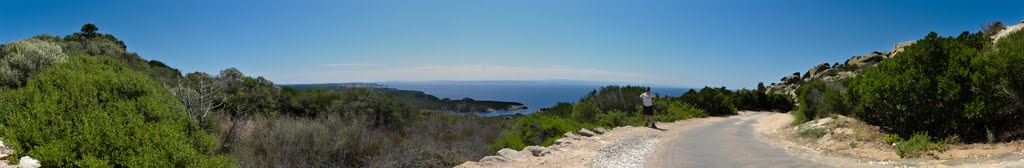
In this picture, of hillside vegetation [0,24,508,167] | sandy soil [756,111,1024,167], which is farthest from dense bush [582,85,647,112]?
sandy soil [756,111,1024,167]

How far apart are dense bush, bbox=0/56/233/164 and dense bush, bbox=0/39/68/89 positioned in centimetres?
1164

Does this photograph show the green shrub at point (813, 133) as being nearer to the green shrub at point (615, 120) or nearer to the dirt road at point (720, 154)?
the dirt road at point (720, 154)

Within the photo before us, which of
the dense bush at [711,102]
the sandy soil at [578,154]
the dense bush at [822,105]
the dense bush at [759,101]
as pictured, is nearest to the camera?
the sandy soil at [578,154]

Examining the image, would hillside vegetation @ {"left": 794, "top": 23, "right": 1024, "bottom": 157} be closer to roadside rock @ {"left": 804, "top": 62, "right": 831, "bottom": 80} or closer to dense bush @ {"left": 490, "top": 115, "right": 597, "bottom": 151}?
dense bush @ {"left": 490, "top": 115, "right": 597, "bottom": 151}

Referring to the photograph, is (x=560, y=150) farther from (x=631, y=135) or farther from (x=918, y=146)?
(x=918, y=146)

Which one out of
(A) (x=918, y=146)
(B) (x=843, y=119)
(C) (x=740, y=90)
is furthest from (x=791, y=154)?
(C) (x=740, y=90)

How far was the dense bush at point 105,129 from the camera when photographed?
21.2 ft

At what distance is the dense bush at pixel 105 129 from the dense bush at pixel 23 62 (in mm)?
11642

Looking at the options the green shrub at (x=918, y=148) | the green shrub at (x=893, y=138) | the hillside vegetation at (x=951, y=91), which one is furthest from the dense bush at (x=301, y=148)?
the green shrub at (x=893, y=138)

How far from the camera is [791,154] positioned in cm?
880

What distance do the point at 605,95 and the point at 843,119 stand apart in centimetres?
1330

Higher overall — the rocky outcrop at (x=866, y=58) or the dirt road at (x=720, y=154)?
the rocky outcrop at (x=866, y=58)

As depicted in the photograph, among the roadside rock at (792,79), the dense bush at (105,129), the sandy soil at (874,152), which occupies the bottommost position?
the sandy soil at (874,152)

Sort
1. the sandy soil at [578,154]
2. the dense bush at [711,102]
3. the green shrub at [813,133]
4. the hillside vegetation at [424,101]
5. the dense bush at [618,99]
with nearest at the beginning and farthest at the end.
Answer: the sandy soil at [578,154] < the green shrub at [813,133] < the hillside vegetation at [424,101] < the dense bush at [618,99] < the dense bush at [711,102]
